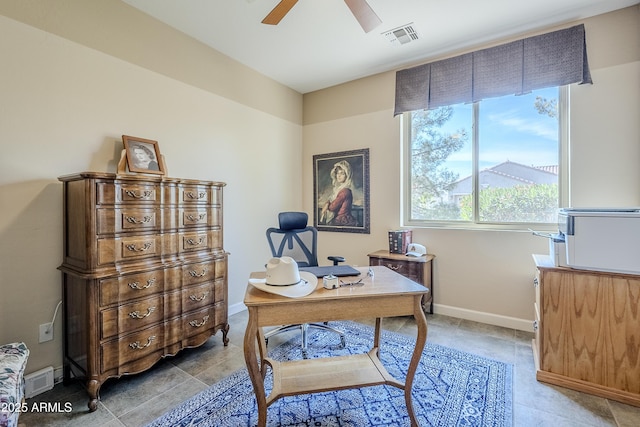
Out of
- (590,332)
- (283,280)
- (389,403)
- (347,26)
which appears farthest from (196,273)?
(590,332)

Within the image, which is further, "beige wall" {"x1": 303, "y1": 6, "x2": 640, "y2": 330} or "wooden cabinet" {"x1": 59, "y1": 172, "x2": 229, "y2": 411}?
"beige wall" {"x1": 303, "y1": 6, "x2": 640, "y2": 330}

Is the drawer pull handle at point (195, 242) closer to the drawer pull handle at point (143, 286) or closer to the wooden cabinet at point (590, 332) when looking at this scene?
the drawer pull handle at point (143, 286)

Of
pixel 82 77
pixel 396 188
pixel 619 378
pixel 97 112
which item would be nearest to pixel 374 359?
pixel 619 378

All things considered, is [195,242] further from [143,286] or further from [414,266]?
[414,266]

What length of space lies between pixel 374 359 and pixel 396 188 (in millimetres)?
2180

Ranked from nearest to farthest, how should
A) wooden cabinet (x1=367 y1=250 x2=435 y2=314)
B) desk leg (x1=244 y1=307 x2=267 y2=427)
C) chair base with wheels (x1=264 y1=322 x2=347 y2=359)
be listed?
desk leg (x1=244 y1=307 x2=267 y2=427) → chair base with wheels (x1=264 y1=322 x2=347 y2=359) → wooden cabinet (x1=367 y1=250 x2=435 y2=314)

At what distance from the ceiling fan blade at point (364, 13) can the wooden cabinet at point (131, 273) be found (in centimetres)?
175

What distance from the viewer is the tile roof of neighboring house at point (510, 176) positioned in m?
2.80

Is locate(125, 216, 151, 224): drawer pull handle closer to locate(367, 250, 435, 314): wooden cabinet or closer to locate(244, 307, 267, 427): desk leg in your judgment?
locate(244, 307, 267, 427): desk leg

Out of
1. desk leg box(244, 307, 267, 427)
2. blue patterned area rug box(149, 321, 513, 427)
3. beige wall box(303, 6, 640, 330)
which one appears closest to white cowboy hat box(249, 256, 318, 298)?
desk leg box(244, 307, 267, 427)

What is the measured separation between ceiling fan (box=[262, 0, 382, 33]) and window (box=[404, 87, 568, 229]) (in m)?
1.64

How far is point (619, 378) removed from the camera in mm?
1830

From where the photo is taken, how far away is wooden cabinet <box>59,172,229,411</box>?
182 centimetres

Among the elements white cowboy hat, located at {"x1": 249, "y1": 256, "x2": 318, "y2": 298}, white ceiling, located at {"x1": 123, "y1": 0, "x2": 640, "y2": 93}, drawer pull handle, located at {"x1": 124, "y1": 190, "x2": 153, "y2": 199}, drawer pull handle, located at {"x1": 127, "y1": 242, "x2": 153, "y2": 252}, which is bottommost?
white cowboy hat, located at {"x1": 249, "y1": 256, "x2": 318, "y2": 298}
